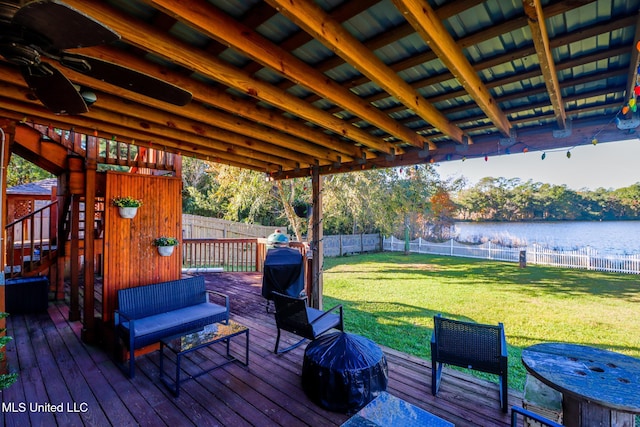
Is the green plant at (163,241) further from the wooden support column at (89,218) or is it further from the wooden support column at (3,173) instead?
the wooden support column at (3,173)

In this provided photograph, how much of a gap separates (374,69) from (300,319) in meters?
2.59

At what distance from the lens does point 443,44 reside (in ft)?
5.33

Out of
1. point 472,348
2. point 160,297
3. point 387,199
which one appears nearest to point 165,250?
point 160,297

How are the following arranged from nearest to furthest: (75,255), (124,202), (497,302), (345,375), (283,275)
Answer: (345,375), (124,202), (75,255), (283,275), (497,302)

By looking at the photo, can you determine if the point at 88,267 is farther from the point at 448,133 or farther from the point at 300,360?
the point at 448,133

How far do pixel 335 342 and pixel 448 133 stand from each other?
2502 mm

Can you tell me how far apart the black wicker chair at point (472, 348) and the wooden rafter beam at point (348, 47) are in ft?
6.44

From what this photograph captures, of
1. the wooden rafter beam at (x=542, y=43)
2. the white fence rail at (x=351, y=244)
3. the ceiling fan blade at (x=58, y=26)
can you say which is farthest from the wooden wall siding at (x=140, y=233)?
the white fence rail at (x=351, y=244)

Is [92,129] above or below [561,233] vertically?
above

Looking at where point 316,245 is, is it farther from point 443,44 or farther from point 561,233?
point 561,233

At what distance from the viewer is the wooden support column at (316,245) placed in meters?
5.00

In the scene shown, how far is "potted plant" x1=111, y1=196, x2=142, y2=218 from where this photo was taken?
11.4 ft

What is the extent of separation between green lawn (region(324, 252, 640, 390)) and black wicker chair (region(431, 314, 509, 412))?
1.36 m

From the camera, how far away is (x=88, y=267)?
368cm
